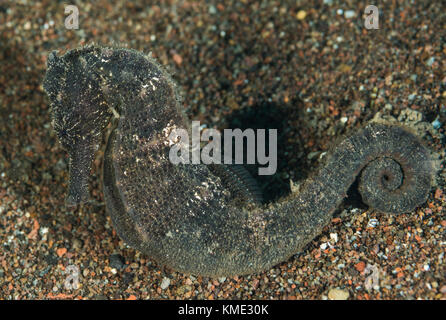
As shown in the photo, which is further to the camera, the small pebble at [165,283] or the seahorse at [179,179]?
the small pebble at [165,283]

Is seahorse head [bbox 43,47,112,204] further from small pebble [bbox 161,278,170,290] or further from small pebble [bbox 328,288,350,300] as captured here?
small pebble [bbox 328,288,350,300]

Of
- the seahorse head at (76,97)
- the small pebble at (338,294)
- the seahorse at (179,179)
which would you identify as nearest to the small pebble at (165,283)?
the seahorse at (179,179)

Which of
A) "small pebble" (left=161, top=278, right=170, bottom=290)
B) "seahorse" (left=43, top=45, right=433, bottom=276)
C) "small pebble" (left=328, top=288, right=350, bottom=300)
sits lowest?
"small pebble" (left=161, top=278, right=170, bottom=290)

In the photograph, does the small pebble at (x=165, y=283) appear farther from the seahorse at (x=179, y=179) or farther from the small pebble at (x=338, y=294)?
the small pebble at (x=338, y=294)

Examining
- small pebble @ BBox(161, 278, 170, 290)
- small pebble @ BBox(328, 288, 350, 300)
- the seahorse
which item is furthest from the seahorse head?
small pebble @ BBox(328, 288, 350, 300)

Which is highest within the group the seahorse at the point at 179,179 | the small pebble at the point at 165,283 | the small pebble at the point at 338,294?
the seahorse at the point at 179,179

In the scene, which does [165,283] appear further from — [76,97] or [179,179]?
[76,97]

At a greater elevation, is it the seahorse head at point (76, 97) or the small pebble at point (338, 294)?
the seahorse head at point (76, 97)

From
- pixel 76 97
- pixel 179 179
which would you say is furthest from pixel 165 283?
pixel 76 97

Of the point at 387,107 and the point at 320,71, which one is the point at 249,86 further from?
the point at 387,107
